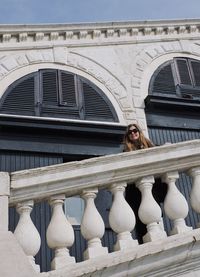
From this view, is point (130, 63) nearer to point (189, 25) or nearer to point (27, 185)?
point (189, 25)

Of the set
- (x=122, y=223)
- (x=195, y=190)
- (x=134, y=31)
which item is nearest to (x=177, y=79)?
(x=134, y=31)

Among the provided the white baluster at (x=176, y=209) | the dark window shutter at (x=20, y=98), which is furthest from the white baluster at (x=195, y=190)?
the dark window shutter at (x=20, y=98)

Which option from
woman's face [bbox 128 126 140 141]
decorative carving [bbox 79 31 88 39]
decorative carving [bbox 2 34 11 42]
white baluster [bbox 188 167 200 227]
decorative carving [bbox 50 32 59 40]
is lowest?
white baluster [bbox 188 167 200 227]

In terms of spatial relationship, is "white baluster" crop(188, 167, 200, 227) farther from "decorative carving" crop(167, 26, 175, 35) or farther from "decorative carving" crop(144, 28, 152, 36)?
"decorative carving" crop(167, 26, 175, 35)

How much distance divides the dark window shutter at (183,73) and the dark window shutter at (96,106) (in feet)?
5.19

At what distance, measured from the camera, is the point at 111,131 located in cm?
764

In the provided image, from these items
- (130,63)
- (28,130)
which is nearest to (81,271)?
(28,130)

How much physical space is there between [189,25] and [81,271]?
23.7ft

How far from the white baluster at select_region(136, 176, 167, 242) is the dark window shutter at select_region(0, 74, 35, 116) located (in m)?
4.23

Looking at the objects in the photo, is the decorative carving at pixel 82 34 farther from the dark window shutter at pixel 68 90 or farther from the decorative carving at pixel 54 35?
the dark window shutter at pixel 68 90

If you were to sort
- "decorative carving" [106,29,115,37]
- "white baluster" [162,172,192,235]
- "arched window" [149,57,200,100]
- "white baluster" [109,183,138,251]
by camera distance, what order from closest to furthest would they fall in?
"white baluster" [109,183,138,251] → "white baluster" [162,172,192,235] → "arched window" [149,57,200,100] → "decorative carving" [106,29,115,37]

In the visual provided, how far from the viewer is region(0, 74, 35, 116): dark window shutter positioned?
762 centimetres

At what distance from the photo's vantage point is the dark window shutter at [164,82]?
8.45 m

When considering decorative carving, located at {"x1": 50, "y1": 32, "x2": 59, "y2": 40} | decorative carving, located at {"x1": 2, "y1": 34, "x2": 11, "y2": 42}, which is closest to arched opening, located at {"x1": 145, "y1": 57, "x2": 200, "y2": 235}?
decorative carving, located at {"x1": 50, "y1": 32, "x2": 59, "y2": 40}
